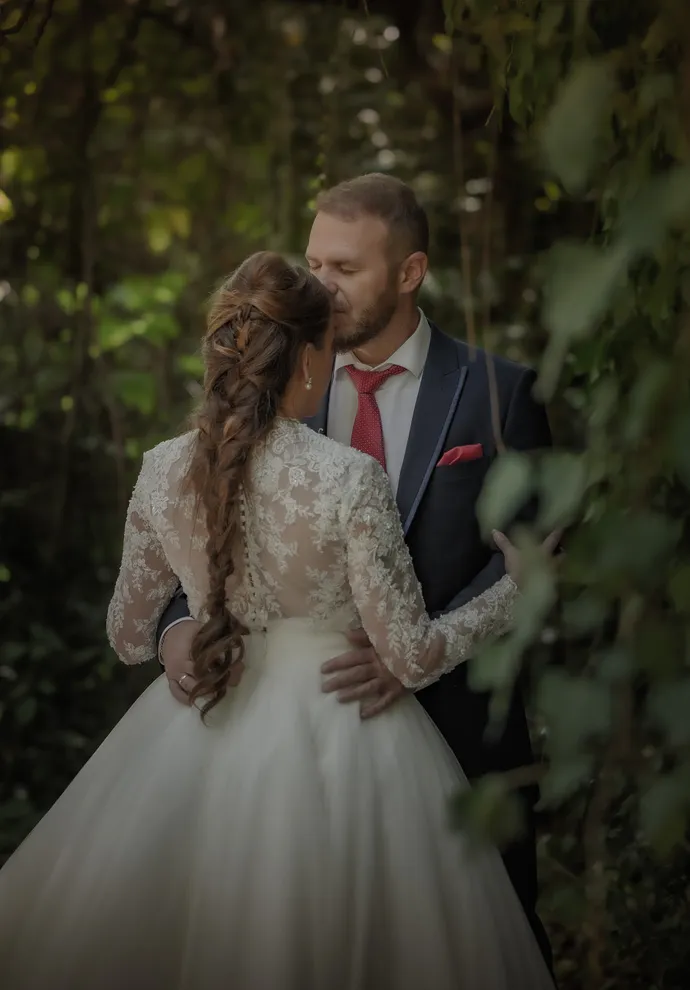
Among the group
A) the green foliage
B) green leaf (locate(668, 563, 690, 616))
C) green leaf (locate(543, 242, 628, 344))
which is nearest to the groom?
the green foliage

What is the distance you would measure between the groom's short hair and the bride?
516 millimetres

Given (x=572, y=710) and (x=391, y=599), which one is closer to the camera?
(x=572, y=710)

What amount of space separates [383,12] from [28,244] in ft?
4.11

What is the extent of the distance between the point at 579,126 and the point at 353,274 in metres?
1.33

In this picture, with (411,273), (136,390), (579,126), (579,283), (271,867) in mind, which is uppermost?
(579,126)

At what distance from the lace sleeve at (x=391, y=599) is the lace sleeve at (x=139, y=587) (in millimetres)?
386

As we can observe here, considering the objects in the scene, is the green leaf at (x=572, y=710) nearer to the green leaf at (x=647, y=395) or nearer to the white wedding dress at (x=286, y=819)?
the green leaf at (x=647, y=395)

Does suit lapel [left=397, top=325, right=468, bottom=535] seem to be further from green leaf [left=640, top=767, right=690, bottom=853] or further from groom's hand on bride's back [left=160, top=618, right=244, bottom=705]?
green leaf [left=640, top=767, right=690, bottom=853]

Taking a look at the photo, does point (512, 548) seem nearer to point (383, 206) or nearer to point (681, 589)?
point (383, 206)

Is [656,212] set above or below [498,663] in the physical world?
above

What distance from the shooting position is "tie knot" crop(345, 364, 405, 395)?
2.48 metres

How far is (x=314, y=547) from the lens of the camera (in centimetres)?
195

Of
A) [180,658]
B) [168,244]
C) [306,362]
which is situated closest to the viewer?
[306,362]

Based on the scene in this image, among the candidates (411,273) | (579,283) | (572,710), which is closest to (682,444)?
(579,283)
